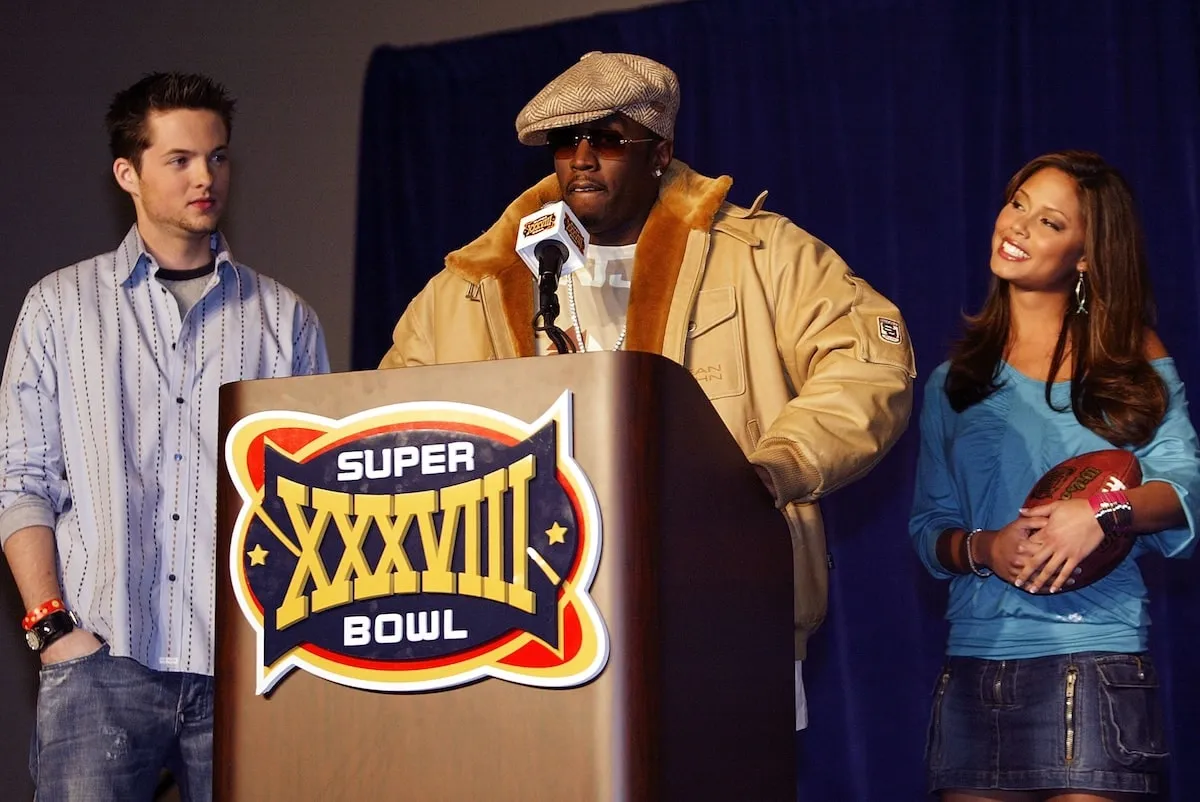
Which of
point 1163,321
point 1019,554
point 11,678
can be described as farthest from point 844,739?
point 11,678

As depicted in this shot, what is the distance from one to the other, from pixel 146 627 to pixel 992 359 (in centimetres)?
151

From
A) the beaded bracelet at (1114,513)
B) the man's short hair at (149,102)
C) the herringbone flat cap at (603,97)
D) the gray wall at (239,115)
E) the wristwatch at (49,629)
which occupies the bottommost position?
the wristwatch at (49,629)

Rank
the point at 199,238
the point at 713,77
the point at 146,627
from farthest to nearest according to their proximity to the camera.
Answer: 1. the point at 713,77
2. the point at 199,238
3. the point at 146,627

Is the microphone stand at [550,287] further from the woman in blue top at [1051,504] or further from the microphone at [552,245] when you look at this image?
the woman in blue top at [1051,504]

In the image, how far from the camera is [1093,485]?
2.42m

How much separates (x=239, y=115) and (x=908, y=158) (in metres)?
2.26

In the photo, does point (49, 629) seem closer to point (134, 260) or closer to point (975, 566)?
point (134, 260)

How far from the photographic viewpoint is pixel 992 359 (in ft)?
8.80

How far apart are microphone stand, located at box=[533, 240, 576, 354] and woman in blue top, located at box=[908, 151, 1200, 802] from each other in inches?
41.0

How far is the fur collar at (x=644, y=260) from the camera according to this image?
2.17 meters

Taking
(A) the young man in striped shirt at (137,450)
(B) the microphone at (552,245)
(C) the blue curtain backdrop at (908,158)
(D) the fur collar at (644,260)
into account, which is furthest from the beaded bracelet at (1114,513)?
(A) the young man in striped shirt at (137,450)

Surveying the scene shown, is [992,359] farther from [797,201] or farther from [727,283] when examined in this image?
[797,201]

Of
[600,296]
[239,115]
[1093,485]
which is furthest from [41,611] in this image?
[239,115]

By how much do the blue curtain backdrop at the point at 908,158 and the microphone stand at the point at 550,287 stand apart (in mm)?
2194
